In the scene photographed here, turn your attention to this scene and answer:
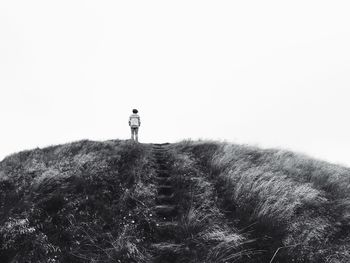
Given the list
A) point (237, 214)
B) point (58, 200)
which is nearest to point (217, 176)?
point (237, 214)

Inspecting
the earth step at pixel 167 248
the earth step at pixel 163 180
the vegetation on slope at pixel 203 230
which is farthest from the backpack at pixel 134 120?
the earth step at pixel 167 248

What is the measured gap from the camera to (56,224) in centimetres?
834

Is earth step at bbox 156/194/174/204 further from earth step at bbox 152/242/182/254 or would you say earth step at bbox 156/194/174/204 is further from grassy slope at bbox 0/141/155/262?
earth step at bbox 152/242/182/254

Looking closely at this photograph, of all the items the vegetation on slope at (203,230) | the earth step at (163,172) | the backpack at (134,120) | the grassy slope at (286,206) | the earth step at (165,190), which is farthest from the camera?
the backpack at (134,120)

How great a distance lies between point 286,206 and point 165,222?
3.43 metres

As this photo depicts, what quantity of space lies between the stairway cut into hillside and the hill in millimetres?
26

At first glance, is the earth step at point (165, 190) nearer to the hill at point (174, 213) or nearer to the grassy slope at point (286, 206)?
the hill at point (174, 213)

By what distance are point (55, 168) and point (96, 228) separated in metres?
5.42

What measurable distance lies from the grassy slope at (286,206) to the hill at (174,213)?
0.10 ft

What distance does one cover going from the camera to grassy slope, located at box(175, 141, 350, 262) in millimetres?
7059

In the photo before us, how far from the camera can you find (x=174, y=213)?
889cm

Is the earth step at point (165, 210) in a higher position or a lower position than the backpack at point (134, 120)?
lower

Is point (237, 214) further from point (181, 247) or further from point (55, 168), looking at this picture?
point (55, 168)

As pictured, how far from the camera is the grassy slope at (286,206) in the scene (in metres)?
7.06
